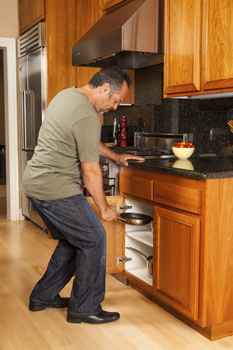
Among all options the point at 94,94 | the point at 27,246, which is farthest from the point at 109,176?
the point at 27,246

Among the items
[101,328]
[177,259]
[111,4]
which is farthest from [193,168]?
[111,4]

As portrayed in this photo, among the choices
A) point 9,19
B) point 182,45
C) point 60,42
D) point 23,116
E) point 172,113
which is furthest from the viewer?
point 9,19

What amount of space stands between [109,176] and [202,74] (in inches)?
35.4

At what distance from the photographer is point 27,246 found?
12.0ft

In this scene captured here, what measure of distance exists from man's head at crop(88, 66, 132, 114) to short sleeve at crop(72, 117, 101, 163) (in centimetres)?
20

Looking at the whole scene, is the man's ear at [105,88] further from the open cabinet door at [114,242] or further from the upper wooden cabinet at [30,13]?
the upper wooden cabinet at [30,13]

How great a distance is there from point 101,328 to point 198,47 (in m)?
1.67

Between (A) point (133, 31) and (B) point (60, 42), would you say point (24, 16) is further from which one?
(A) point (133, 31)

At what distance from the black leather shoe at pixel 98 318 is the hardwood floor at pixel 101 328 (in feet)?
0.07

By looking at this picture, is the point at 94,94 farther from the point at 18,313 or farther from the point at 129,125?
the point at 129,125

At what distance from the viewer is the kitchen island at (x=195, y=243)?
1948 mm

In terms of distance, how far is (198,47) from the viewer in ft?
7.79

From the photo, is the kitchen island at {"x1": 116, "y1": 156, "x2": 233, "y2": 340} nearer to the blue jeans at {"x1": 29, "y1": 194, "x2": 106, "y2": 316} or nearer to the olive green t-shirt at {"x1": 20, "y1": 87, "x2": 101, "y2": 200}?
the blue jeans at {"x1": 29, "y1": 194, "x2": 106, "y2": 316}

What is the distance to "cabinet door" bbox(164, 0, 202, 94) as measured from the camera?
2381 millimetres
